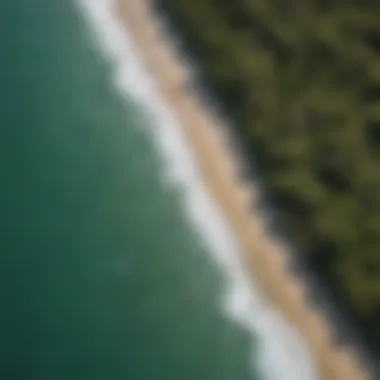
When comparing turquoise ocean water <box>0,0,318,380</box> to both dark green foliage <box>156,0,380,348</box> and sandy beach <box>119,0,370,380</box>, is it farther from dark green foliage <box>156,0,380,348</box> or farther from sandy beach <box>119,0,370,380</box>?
dark green foliage <box>156,0,380,348</box>

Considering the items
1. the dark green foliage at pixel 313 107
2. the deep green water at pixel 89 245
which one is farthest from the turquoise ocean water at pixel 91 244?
the dark green foliage at pixel 313 107

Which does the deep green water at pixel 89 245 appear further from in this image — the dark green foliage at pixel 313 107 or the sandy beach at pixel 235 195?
the dark green foliage at pixel 313 107

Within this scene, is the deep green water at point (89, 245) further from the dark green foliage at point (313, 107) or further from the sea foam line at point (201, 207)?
the dark green foliage at point (313, 107)

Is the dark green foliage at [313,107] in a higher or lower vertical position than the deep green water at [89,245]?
higher

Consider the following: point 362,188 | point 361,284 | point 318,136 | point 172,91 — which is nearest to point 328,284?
point 361,284

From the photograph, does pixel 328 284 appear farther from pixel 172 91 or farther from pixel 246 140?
pixel 172 91

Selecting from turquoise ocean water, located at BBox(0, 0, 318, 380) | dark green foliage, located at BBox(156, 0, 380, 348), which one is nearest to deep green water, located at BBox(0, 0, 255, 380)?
turquoise ocean water, located at BBox(0, 0, 318, 380)
